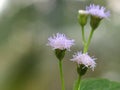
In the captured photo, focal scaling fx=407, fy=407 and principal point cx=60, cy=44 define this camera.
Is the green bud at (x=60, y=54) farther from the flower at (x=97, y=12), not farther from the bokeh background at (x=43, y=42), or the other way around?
the bokeh background at (x=43, y=42)

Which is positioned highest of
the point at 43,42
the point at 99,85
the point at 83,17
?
the point at 43,42

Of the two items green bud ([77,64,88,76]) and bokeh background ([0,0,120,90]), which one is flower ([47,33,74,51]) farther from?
bokeh background ([0,0,120,90])

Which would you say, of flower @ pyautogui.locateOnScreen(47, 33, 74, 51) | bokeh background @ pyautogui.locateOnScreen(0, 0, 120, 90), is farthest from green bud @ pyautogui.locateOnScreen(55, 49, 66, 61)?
bokeh background @ pyautogui.locateOnScreen(0, 0, 120, 90)

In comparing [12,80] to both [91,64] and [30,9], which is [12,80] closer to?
[30,9]

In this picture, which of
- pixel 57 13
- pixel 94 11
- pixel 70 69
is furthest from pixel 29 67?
pixel 94 11

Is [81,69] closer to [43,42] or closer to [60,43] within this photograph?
[60,43]

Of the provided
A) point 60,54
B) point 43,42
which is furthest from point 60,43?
point 43,42

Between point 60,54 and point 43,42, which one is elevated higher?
point 43,42
